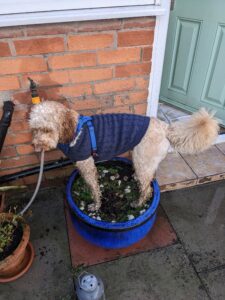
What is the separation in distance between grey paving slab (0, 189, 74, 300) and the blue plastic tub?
266 millimetres

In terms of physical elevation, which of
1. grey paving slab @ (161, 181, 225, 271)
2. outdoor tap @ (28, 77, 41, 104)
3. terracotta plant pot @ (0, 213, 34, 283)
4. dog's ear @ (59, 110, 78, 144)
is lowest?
grey paving slab @ (161, 181, 225, 271)

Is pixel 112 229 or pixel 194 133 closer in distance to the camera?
pixel 194 133

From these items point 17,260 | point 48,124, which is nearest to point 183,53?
point 48,124

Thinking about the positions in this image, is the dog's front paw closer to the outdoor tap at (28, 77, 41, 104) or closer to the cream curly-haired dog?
the cream curly-haired dog

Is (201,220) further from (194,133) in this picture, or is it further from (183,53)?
(183,53)

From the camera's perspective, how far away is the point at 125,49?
226cm

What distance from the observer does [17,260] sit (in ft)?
6.84

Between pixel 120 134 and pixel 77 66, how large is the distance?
0.72 m

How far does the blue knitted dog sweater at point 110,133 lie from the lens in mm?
2035

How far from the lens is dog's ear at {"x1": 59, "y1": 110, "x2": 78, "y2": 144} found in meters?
1.88

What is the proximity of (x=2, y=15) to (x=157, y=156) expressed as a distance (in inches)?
62.3

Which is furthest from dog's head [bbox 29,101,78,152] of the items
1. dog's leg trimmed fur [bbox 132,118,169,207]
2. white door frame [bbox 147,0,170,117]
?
white door frame [bbox 147,0,170,117]

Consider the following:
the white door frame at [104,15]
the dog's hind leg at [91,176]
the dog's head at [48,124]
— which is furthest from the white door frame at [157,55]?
the dog's head at [48,124]

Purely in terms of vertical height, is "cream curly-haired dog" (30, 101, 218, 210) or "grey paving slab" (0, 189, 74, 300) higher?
"cream curly-haired dog" (30, 101, 218, 210)
